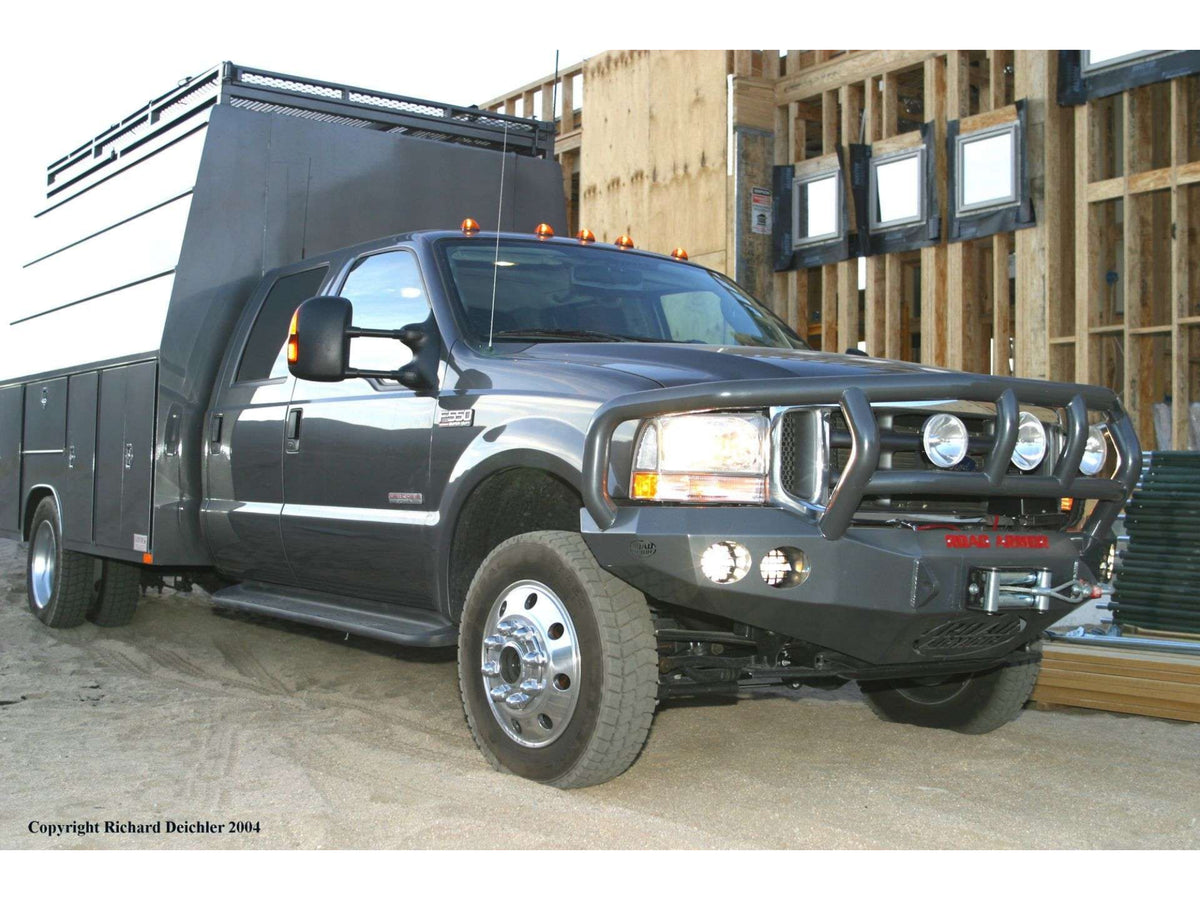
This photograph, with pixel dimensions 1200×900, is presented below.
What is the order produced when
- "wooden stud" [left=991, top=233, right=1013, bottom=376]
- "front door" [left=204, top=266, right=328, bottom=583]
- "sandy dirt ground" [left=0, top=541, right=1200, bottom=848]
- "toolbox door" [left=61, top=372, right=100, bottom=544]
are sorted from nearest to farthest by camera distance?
1. "sandy dirt ground" [left=0, top=541, right=1200, bottom=848]
2. "front door" [left=204, top=266, right=328, bottom=583]
3. "toolbox door" [left=61, top=372, right=100, bottom=544]
4. "wooden stud" [left=991, top=233, right=1013, bottom=376]

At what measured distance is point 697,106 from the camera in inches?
508

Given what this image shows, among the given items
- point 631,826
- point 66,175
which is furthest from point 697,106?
point 631,826

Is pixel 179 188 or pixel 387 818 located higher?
pixel 179 188

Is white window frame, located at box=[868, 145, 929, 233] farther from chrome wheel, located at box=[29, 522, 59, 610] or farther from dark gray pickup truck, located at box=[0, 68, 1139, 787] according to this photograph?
chrome wheel, located at box=[29, 522, 59, 610]

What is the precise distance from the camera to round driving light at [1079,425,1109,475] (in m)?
4.30

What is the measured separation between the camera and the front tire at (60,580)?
789cm

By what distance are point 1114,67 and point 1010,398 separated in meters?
7.13

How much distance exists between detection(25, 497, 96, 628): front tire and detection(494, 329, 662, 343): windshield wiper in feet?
13.7

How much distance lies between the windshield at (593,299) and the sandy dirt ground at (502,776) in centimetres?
151

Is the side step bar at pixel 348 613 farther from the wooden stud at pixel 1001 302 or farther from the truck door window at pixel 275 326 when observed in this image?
the wooden stud at pixel 1001 302

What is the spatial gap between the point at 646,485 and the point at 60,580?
17.3 ft

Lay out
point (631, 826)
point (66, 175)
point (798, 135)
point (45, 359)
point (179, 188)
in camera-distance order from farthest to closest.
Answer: point (798, 135) → point (66, 175) → point (45, 359) → point (179, 188) → point (631, 826)

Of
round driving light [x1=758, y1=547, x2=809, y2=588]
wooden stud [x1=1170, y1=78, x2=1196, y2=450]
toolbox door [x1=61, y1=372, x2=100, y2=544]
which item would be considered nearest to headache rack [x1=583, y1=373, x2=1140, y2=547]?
round driving light [x1=758, y1=547, x2=809, y2=588]

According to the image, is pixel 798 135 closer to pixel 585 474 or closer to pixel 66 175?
pixel 66 175
